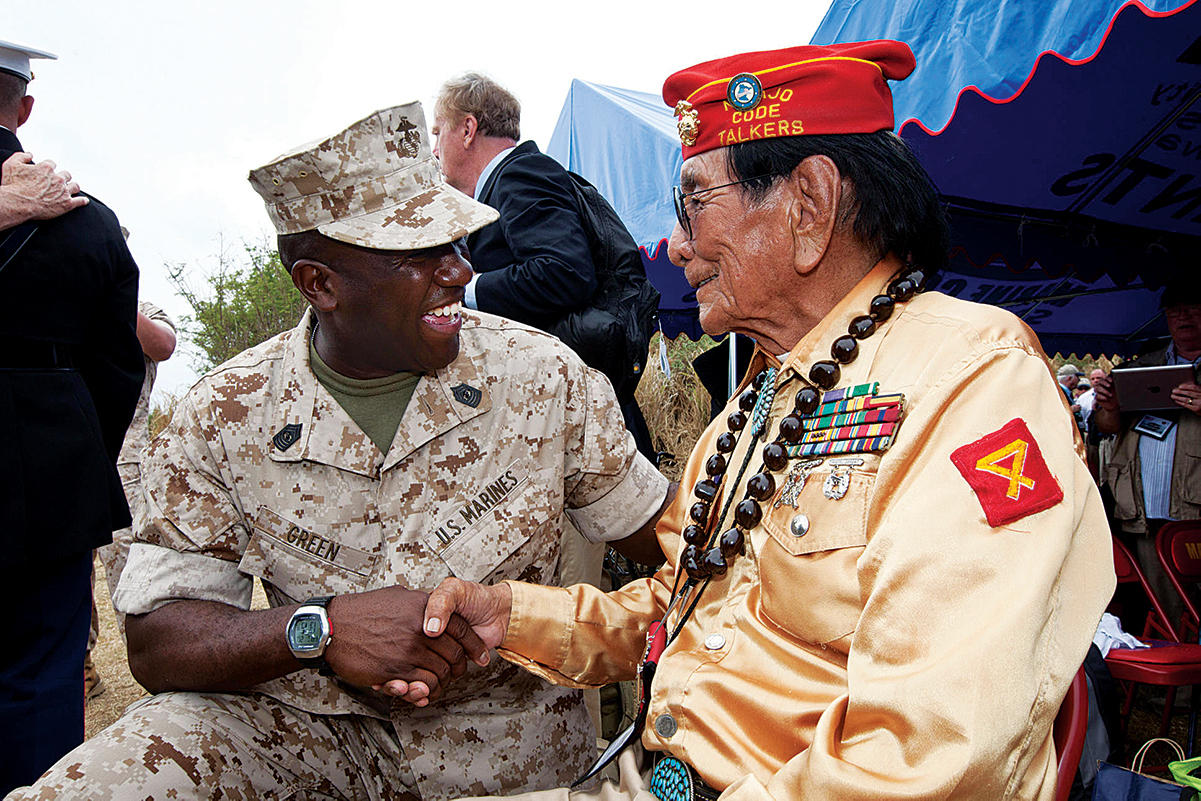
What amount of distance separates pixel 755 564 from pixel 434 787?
3.79 feet

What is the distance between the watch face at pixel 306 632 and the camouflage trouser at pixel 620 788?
0.52m

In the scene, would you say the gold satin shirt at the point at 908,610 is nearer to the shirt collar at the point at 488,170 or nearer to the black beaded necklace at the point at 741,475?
the black beaded necklace at the point at 741,475

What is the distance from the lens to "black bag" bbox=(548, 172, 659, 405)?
141 inches

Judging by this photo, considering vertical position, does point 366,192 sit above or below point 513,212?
above

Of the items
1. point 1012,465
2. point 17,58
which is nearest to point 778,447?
point 1012,465

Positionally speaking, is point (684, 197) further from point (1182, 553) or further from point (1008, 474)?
point (1182, 553)

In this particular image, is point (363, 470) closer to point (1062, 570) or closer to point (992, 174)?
point (1062, 570)

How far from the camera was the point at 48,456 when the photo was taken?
2.82 m

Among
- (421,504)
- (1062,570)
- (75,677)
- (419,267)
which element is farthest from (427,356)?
(75,677)

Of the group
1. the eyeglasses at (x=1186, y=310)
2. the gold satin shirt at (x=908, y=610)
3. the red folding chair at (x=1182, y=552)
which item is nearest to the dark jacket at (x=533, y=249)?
the gold satin shirt at (x=908, y=610)

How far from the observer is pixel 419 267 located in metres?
2.24

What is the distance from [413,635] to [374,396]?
0.78 m

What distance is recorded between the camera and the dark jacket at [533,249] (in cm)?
345

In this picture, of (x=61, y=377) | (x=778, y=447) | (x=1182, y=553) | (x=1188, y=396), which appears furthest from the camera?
(x=1188, y=396)
